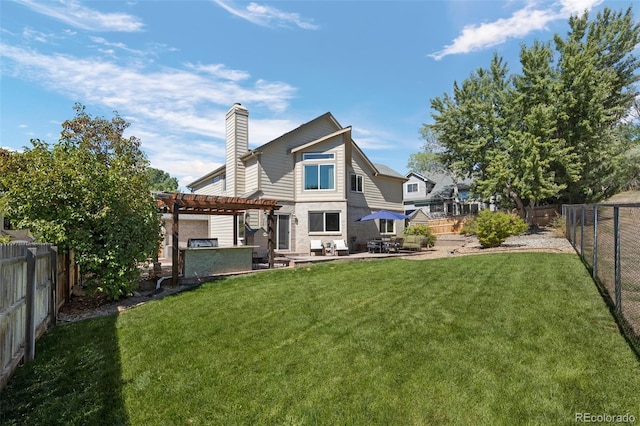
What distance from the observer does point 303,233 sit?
18359 millimetres

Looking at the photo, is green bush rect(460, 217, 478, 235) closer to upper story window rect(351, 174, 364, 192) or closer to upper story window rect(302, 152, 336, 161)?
upper story window rect(351, 174, 364, 192)

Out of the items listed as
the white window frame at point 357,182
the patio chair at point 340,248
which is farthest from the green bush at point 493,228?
the white window frame at point 357,182

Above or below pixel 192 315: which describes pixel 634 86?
above

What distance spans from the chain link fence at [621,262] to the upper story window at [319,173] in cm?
1214

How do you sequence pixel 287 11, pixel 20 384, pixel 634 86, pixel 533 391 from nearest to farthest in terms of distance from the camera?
pixel 533 391
pixel 20 384
pixel 287 11
pixel 634 86

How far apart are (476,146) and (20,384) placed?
28302 mm

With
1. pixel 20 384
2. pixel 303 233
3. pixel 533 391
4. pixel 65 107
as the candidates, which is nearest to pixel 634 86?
pixel 303 233

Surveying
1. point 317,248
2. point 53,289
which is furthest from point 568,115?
point 53,289

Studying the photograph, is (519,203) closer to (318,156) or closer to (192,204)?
(318,156)

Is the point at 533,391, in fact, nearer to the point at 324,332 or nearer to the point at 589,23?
the point at 324,332

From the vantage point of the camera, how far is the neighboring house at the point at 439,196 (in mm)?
38062

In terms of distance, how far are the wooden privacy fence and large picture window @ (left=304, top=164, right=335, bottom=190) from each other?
13.2 m

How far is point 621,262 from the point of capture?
6.29 meters

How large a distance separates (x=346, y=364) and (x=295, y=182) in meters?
15.1
